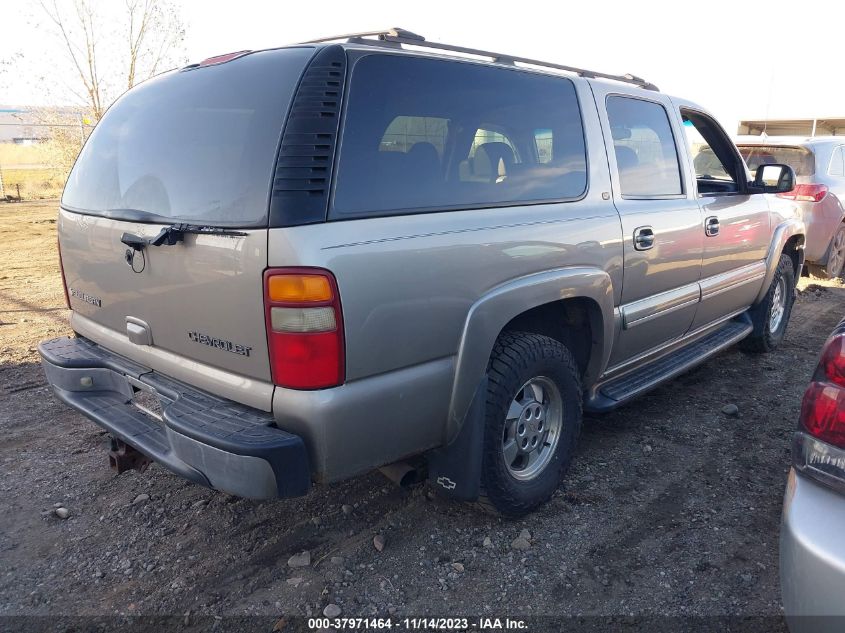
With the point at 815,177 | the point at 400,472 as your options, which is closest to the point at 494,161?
the point at 400,472

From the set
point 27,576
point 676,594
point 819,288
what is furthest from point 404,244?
point 819,288

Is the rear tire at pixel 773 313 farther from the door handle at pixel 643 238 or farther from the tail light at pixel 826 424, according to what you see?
the tail light at pixel 826 424

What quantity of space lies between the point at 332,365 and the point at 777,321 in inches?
187

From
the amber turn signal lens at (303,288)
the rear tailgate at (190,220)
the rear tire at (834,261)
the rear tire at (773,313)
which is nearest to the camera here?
the amber turn signal lens at (303,288)

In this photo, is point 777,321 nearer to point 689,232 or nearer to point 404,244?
point 689,232

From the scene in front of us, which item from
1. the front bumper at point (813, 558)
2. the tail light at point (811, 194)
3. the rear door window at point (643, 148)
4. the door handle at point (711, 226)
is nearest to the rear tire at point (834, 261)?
the tail light at point (811, 194)

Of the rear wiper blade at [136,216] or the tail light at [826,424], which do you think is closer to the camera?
the tail light at [826,424]

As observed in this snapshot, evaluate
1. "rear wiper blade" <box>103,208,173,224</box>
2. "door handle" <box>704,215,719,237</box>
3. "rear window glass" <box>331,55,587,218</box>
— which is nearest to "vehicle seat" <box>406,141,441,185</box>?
"rear window glass" <box>331,55,587,218</box>

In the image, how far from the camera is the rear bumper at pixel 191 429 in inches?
81.3

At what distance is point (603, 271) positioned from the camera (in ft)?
10.2

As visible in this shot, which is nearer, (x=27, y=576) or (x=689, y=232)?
(x=27, y=576)

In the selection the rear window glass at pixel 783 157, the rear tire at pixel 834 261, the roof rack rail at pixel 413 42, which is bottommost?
the rear tire at pixel 834 261

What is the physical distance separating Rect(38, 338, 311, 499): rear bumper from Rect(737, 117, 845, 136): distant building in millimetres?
13611

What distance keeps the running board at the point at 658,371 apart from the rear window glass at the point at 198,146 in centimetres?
211
